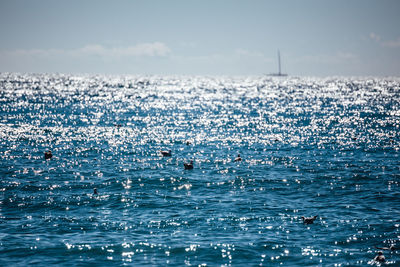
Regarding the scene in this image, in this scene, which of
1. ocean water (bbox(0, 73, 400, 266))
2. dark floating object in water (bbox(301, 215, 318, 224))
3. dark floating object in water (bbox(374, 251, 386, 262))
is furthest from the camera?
dark floating object in water (bbox(301, 215, 318, 224))

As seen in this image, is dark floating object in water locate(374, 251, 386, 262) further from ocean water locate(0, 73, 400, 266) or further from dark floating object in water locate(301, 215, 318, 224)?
dark floating object in water locate(301, 215, 318, 224)

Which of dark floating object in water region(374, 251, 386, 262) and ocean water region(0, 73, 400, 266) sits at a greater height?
ocean water region(0, 73, 400, 266)

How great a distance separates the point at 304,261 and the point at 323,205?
853 cm

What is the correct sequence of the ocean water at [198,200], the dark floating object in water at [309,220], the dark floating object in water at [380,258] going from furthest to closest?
the dark floating object in water at [309,220], the ocean water at [198,200], the dark floating object in water at [380,258]

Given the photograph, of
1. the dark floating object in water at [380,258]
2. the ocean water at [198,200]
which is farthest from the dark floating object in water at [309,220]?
the dark floating object in water at [380,258]

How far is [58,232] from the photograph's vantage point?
20.4 metres

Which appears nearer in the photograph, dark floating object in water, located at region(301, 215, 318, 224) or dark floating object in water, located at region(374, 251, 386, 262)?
dark floating object in water, located at region(374, 251, 386, 262)

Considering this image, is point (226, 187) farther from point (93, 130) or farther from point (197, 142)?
point (93, 130)

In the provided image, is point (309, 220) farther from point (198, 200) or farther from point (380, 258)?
point (198, 200)

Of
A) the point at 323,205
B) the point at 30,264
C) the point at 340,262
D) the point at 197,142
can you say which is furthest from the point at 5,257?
the point at 197,142

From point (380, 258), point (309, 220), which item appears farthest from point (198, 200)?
point (380, 258)

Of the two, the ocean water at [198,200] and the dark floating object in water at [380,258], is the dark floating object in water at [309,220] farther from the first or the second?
the dark floating object in water at [380,258]

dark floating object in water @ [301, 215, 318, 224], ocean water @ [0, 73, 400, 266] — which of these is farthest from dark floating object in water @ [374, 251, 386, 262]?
dark floating object in water @ [301, 215, 318, 224]

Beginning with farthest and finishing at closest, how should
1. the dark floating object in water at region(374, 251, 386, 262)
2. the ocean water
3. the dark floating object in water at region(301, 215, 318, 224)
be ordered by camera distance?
1. the dark floating object in water at region(301, 215, 318, 224)
2. the ocean water
3. the dark floating object in water at region(374, 251, 386, 262)
